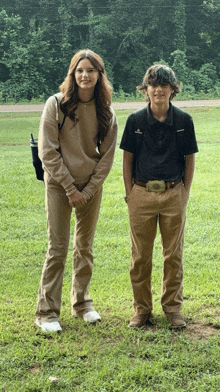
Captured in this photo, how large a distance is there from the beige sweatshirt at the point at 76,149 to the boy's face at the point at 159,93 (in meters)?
0.40

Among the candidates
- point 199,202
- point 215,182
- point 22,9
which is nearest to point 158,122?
point 199,202

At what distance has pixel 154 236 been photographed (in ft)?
11.9

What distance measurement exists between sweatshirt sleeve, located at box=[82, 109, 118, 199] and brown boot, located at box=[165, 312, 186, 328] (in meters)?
1.05

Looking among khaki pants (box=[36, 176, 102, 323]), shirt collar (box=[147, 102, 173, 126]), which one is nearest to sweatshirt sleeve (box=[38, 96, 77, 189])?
khaki pants (box=[36, 176, 102, 323])

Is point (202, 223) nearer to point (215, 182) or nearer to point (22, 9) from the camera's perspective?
point (215, 182)

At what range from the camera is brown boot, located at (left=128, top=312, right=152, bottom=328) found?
3.69 meters

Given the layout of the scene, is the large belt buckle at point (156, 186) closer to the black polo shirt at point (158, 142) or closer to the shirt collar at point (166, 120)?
the black polo shirt at point (158, 142)

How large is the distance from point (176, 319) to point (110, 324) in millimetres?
488

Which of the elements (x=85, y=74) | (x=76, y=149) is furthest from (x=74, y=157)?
(x=85, y=74)

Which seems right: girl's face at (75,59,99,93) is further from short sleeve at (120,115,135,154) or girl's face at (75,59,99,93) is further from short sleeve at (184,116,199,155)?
short sleeve at (184,116,199,155)

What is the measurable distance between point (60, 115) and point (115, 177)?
5.49m

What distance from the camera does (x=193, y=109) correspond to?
66.6 feet

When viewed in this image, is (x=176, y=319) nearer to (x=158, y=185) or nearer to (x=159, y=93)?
(x=158, y=185)

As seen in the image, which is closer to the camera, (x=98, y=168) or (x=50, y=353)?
(x=50, y=353)
